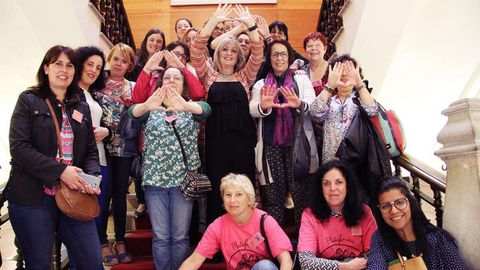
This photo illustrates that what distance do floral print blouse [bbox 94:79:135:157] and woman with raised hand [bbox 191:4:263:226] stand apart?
54 centimetres

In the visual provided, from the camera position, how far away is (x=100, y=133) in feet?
7.96

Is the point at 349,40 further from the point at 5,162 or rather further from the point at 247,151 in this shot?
the point at 5,162

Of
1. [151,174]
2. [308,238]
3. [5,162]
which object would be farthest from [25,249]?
[5,162]

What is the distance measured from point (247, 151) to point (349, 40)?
244 cm

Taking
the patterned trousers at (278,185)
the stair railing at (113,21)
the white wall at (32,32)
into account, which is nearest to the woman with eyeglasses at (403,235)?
the patterned trousers at (278,185)

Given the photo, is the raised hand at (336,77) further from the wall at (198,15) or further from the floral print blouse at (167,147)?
the wall at (198,15)

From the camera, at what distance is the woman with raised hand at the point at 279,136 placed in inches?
97.6

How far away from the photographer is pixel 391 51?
13.3ft

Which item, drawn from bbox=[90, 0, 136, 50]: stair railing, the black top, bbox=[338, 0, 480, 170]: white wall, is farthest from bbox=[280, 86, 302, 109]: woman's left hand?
bbox=[90, 0, 136, 50]: stair railing

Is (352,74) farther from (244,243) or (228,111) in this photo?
(244,243)

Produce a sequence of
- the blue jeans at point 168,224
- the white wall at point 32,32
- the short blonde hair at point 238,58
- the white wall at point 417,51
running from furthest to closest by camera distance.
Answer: the white wall at point 417,51, the white wall at point 32,32, the short blonde hair at point 238,58, the blue jeans at point 168,224

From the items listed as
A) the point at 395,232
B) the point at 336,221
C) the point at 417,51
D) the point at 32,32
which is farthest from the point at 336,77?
the point at 32,32

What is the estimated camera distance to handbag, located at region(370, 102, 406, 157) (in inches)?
95.7

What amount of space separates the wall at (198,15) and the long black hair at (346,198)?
14.7 feet
